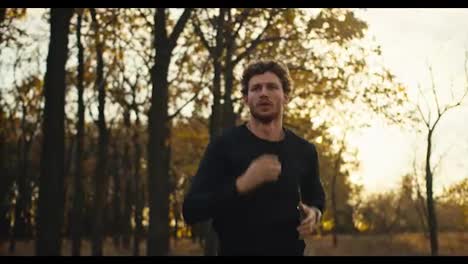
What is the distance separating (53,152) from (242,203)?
317 inches

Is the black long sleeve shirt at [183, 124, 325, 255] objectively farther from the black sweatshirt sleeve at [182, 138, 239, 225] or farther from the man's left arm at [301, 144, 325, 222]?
the man's left arm at [301, 144, 325, 222]

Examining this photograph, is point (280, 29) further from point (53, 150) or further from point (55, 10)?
point (53, 150)

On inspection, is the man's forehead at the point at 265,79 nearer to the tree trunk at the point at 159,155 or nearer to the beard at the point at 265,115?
the beard at the point at 265,115

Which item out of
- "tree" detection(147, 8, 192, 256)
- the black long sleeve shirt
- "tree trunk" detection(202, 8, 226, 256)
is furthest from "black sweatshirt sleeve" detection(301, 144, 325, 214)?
"tree trunk" detection(202, 8, 226, 256)

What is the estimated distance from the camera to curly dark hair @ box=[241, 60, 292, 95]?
304cm

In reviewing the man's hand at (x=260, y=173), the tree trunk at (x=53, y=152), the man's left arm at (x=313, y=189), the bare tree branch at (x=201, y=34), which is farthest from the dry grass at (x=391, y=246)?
the man's hand at (x=260, y=173)

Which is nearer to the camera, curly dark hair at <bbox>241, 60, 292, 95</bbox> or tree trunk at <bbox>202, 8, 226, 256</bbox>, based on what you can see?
curly dark hair at <bbox>241, 60, 292, 95</bbox>

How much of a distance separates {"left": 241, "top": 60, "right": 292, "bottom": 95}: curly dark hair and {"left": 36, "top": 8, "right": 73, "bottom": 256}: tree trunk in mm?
7641

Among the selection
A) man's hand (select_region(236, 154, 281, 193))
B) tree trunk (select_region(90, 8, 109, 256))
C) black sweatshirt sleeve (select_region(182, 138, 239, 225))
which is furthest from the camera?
tree trunk (select_region(90, 8, 109, 256))

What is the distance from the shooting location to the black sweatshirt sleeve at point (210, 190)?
105 inches

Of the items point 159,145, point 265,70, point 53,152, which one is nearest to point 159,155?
point 159,145

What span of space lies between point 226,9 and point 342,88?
437 cm

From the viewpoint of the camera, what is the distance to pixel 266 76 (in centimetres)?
300
